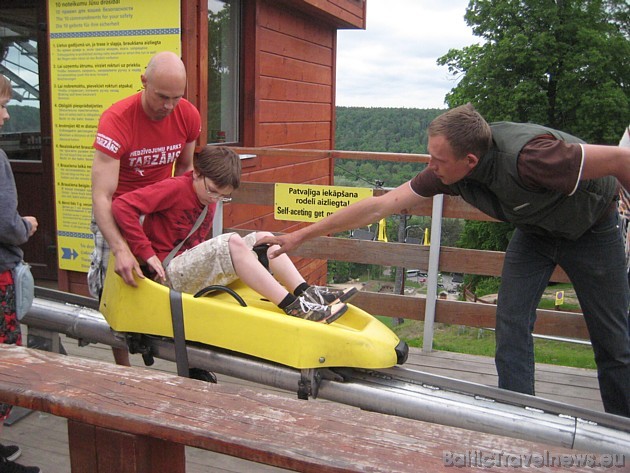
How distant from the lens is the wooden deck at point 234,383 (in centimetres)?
262

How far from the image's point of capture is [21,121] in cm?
529

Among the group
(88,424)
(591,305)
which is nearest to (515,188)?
(591,305)

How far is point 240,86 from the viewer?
621 centimetres

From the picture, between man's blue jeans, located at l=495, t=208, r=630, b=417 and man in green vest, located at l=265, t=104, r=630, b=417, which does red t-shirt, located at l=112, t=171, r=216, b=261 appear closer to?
man in green vest, located at l=265, t=104, r=630, b=417

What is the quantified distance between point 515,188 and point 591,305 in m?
0.58

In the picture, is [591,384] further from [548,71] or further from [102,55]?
[548,71]

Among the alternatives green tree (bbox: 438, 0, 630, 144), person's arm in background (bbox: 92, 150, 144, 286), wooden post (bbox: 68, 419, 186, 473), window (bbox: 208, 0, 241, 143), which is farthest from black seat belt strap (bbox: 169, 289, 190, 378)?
green tree (bbox: 438, 0, 630, 144)

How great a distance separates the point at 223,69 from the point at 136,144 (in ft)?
11.3

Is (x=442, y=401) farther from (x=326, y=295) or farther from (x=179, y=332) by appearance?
(x=179, y=332)

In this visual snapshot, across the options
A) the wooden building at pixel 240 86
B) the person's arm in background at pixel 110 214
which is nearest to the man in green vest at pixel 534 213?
the person's arm in background at pixel 110 214

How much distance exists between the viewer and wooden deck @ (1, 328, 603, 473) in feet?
8.61

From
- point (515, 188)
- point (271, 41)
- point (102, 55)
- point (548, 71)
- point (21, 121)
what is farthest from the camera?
point (548, 71)

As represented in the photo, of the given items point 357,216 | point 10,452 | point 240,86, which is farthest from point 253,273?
point 240,86

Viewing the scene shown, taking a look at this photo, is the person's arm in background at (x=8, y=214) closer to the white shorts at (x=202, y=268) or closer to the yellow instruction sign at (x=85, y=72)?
the white shorts at (x=202, y=268)
